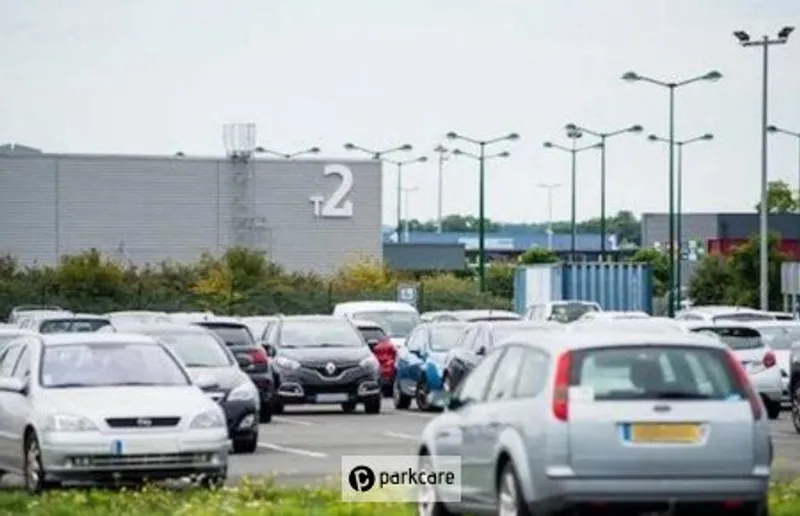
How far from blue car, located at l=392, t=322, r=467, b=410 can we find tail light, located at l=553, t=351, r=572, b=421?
79.5ft

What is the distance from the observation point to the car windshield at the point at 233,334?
3816 cm

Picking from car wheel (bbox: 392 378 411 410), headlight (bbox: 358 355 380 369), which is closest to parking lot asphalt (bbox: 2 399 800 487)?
car wheel (bbox: 392 378 411 410)

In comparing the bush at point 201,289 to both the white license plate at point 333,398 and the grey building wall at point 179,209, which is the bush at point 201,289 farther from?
the white license plate at point 333,398

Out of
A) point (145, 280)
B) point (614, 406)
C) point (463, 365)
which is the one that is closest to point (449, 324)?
point (463, 365)

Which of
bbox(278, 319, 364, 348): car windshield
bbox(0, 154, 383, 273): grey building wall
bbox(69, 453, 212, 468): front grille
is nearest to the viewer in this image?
bbox(69, 453, 212, 468): front grille

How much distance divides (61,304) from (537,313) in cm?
2126

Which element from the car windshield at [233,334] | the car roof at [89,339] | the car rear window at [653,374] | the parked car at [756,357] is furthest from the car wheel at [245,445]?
the car rear window at [653,374]

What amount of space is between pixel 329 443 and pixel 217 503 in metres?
11.2

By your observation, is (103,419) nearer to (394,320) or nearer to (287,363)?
(287,363)

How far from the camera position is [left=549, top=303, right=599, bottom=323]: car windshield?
5956 cm

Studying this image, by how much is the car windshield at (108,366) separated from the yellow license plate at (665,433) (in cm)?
809

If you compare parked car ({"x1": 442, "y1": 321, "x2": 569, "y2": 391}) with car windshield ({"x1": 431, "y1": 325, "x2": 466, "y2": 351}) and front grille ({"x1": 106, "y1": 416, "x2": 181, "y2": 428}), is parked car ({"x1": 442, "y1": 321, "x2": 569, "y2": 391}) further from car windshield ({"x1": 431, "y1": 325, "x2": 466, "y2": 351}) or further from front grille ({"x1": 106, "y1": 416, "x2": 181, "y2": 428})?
front grille ({"x1": 106, "y1": 416, "x2": 181, "y2": 428})

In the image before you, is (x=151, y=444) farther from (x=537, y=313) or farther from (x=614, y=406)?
(x=537, y=313)

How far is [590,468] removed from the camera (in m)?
15.7
